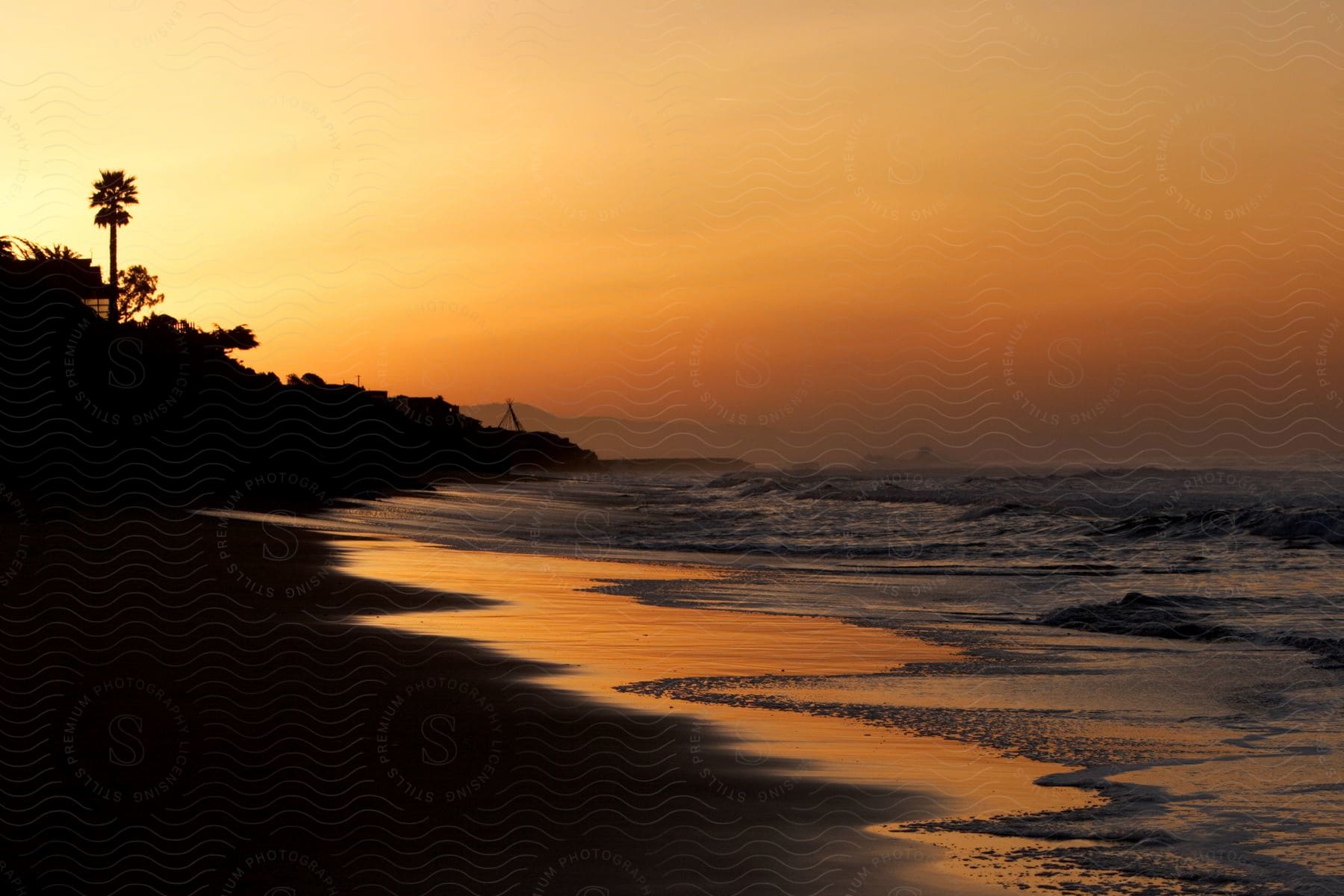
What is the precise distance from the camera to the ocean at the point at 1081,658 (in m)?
6.20

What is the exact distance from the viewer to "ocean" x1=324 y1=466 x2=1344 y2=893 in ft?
20.4

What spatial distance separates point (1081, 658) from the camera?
12000mm

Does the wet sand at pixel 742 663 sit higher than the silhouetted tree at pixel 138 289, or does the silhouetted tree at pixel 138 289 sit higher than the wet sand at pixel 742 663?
the silhouetted tree at pixel 138 289

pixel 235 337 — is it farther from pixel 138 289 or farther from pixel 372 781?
pixel 372 781

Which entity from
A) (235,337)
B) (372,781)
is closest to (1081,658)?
(372,781)

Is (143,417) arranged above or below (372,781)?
above

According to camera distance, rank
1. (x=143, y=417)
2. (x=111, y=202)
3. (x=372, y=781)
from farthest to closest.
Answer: (x=111, y=202) → (x=143, y=417) → (x=372, y=781)

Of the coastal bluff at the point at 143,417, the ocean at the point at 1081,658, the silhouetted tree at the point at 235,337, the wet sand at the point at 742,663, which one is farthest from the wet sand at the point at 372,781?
the silhouetted tree at the point at 235,337

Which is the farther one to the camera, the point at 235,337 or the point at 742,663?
the point at 235,337

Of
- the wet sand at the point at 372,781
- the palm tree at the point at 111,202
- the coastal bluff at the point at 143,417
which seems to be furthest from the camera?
the palm tree at the point at 111,202

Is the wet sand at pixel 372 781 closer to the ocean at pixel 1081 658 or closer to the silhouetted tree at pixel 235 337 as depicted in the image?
the ocean at pixel 1081 658

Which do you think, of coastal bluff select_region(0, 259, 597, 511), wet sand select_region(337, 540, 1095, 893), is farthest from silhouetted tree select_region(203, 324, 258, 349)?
wet sand select_region(337, 540, 1095, 893)

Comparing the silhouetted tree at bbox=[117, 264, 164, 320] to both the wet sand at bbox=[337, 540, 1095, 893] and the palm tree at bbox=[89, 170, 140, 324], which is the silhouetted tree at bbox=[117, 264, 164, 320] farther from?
the wet sand at bbox=[337, 540, 1095, 893]

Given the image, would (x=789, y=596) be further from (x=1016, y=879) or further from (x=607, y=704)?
(x=1016, y=879)
